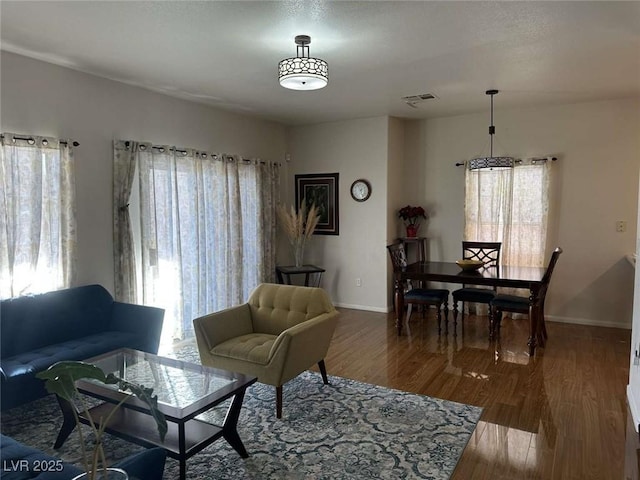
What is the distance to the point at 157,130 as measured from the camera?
177 inches

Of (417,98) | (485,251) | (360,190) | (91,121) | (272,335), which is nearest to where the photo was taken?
(272,335)

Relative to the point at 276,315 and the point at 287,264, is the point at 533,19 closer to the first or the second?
the point at 276,315

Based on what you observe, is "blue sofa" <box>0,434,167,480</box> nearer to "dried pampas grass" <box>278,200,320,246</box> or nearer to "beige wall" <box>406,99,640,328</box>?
"dried pampas grass" <box>278,200,320,246</box>

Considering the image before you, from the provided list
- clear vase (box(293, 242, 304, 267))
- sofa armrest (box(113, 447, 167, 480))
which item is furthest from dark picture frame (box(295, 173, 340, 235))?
sofa armrest (box(113, 447, 167, 480))

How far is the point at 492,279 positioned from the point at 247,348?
8.19 feet

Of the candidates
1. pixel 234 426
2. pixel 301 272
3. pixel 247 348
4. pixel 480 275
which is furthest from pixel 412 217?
pixel 234 426

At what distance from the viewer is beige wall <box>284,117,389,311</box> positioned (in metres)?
5.82

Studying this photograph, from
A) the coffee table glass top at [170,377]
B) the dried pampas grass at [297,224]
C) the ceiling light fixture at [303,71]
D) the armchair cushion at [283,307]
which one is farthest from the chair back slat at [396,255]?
the coffee table glass top at [170,377]

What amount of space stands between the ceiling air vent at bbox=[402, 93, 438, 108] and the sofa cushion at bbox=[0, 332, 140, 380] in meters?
3.65

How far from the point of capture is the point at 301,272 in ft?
19.1

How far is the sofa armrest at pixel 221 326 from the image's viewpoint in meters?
3.24

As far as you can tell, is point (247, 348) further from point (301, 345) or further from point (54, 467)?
point (54, 467)

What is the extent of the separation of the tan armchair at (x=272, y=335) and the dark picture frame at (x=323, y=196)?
267 centimetres

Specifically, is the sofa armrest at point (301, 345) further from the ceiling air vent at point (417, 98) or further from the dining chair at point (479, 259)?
the ceiling air vent at point (417, 98)
